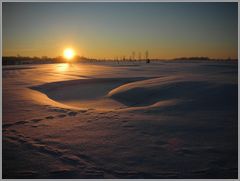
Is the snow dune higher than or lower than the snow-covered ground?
higher

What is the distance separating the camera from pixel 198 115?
13.5 ft

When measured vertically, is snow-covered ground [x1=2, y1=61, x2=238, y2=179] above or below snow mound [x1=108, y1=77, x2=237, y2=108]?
Result: below

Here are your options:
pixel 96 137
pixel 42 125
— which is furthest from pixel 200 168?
pixel 42 125

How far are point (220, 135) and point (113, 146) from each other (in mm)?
1892

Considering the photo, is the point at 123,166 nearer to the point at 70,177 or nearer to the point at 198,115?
the point at 70,177

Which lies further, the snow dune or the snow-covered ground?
the snow dune

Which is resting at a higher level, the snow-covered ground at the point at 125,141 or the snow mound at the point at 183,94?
the snow mound at the point at 183,94

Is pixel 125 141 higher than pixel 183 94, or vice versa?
pixel 183 94

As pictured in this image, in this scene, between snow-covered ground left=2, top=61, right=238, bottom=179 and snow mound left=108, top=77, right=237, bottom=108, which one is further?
snow mound left=108, top=77, right=237, bottom=108

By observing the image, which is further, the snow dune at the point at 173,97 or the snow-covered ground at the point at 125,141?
the snow dune at the point at 173,97

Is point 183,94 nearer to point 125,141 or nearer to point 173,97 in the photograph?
point 173,97

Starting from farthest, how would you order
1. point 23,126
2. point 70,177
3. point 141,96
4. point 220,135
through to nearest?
point 141,96 < point 23,126 < point 220,135 < point 70,177

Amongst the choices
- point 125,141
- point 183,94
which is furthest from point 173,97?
point 125,141

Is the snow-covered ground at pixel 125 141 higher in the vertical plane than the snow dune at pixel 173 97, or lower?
lower
